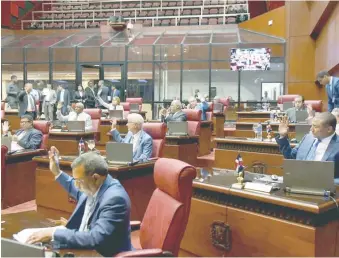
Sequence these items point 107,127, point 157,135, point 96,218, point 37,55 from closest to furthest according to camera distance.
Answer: point 96,218, point 157,135, point 107,127, point 37,55

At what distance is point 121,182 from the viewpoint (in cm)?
405

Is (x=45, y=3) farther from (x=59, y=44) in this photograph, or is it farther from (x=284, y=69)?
(x=284, y=69)

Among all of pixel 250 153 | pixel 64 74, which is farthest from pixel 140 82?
pixel 250 153

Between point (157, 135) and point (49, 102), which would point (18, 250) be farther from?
point (49, 102)

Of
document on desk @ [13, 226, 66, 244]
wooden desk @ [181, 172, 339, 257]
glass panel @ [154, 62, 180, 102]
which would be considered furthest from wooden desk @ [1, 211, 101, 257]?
glass panel @ [154, 62, 180, 102]

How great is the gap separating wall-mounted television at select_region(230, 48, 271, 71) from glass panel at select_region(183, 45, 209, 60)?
7.47ft

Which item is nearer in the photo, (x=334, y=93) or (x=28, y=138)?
(x=28, y=138)

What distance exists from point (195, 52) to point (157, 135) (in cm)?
965

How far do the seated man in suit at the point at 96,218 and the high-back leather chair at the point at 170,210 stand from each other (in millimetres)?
187

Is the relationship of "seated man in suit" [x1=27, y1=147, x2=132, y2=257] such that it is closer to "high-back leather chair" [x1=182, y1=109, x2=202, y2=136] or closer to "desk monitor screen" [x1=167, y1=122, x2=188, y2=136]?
"desk monitor screen" [x1=167, y1=122, x2=188, y2=136]

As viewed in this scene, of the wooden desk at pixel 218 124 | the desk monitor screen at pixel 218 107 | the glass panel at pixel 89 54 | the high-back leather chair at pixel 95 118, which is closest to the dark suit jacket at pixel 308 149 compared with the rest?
the high-back leather chair at pixel 95 118

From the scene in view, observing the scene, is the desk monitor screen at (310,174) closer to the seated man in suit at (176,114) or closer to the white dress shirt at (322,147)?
the white dress shirt at (322,147)

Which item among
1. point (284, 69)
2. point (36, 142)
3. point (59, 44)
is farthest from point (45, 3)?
point (36, 142)

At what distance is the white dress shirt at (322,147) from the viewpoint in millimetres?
3484
